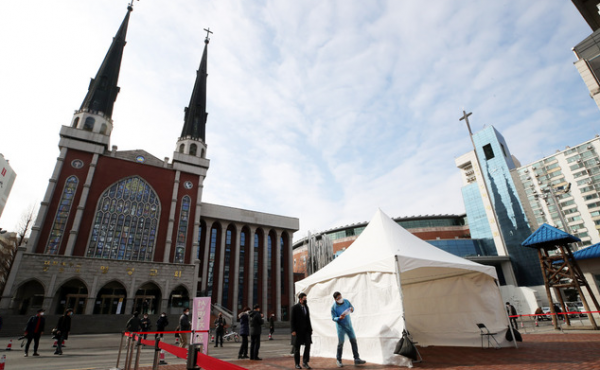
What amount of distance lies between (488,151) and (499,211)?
1294cm

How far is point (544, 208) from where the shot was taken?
198 ft

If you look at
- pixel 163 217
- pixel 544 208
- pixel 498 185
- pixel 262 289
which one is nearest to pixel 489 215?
pixel 498 185

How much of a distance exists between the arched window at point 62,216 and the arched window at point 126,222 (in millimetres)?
2227

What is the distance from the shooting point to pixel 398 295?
267 inches

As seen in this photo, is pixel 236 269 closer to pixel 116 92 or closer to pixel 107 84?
pixel 116 92

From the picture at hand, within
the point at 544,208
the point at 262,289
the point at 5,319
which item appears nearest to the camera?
the point at 5,319

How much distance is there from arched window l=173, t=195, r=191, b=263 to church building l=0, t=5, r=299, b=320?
0.32 feet

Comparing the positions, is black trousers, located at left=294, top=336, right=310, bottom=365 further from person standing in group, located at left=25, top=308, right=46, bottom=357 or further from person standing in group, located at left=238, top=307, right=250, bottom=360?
person standing in group, located at left=25, top=308, right=46, bottom=357

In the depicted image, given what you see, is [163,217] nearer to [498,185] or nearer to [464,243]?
[464,243]

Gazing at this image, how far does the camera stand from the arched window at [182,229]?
29.9 meters

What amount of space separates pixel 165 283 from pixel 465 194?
61.3 m

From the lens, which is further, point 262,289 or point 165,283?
point 262,289

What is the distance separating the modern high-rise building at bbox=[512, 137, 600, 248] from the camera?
55844mm

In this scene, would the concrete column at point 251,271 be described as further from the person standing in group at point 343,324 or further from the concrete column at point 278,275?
the person standing in group at point 343,324
